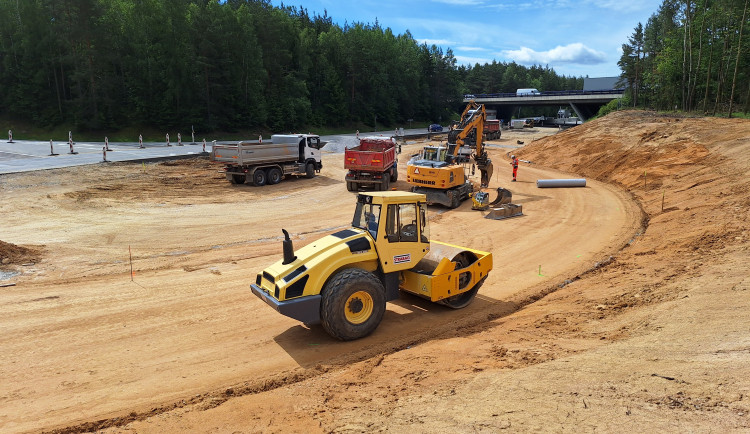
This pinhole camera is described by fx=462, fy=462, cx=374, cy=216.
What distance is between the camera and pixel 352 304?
7.77 metres

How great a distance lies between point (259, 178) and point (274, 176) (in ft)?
2.81

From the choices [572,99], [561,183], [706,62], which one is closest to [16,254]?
[561,183]

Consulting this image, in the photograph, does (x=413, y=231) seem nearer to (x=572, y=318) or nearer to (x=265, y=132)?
(x=572, y=318)

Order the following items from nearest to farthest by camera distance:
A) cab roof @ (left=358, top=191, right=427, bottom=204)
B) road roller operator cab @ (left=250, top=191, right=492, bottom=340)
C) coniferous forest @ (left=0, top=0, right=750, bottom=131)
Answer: road roller operator cab @ (left=250, top=191, right=492, bottom=340), cab roof @ (left=358, top=191, right=427, bottom=204), coniferous forest @ (left=0, top=0, right=750, bottom=131)

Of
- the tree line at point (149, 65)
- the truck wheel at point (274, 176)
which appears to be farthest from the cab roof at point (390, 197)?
the tree line at point (149, 65)

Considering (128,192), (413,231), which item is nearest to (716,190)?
(413,231)

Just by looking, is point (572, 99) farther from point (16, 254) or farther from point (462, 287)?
point (16, 254)

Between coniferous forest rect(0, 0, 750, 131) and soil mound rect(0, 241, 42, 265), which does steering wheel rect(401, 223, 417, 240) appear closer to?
soil mound rect(0, 241, 42, 265)

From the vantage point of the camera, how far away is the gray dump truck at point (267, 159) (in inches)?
924

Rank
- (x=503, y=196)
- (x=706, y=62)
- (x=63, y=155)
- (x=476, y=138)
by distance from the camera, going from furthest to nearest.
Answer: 1. (x=706, y=62)
2. (x=63, y=155)
3. (x=476, y=138)
4. (x=503, y=196)

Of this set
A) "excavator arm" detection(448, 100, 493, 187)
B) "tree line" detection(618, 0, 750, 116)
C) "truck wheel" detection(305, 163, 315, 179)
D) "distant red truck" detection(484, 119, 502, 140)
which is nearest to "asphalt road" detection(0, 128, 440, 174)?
"truck wheel" detection(305, 163, 315, 179)

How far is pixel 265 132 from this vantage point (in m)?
56.4

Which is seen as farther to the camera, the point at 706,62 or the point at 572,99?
the point at 572,99

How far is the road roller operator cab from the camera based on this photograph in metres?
7.40
